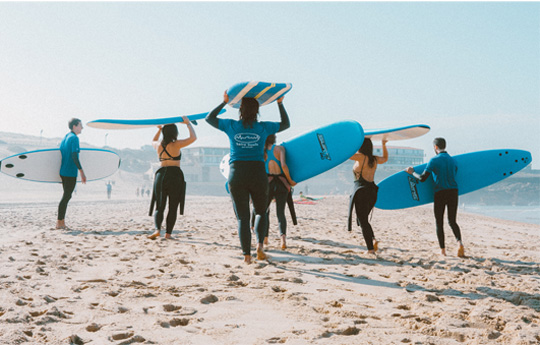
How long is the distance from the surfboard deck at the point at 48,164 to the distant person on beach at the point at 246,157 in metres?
5.00

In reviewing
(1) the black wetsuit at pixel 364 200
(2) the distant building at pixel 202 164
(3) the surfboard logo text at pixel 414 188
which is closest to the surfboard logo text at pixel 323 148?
(1) the black wetsuit at pixel 364 200

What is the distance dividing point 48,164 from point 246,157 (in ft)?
19.2

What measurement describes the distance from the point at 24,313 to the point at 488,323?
262 centimetres

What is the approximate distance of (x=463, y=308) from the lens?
2586 mm

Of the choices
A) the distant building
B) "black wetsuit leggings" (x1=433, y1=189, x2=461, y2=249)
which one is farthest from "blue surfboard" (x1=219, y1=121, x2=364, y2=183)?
the distant building

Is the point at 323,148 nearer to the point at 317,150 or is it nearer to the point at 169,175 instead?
the point at 317,150

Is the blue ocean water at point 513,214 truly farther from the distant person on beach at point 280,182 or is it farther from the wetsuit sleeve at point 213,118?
the wetsuit sleeve at point 213,118

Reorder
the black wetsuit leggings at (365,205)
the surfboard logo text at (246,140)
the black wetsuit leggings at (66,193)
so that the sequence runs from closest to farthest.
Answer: the surfboard logo text at (246,140), the black wetsuit leggings at (365,205), the black wetsuit leggings at (66,193)

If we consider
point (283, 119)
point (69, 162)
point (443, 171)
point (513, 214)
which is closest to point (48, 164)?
point (69, 162)

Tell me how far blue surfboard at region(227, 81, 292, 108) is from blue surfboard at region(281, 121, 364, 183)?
4.65 feet

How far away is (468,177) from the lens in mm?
6266

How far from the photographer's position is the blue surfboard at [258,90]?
4.02 meters

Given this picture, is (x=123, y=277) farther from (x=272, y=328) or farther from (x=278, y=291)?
(x=272, y=328)

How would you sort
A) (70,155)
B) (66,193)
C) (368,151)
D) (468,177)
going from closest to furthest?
(368,151) < (468,177) < (66,193) < (70,155)
